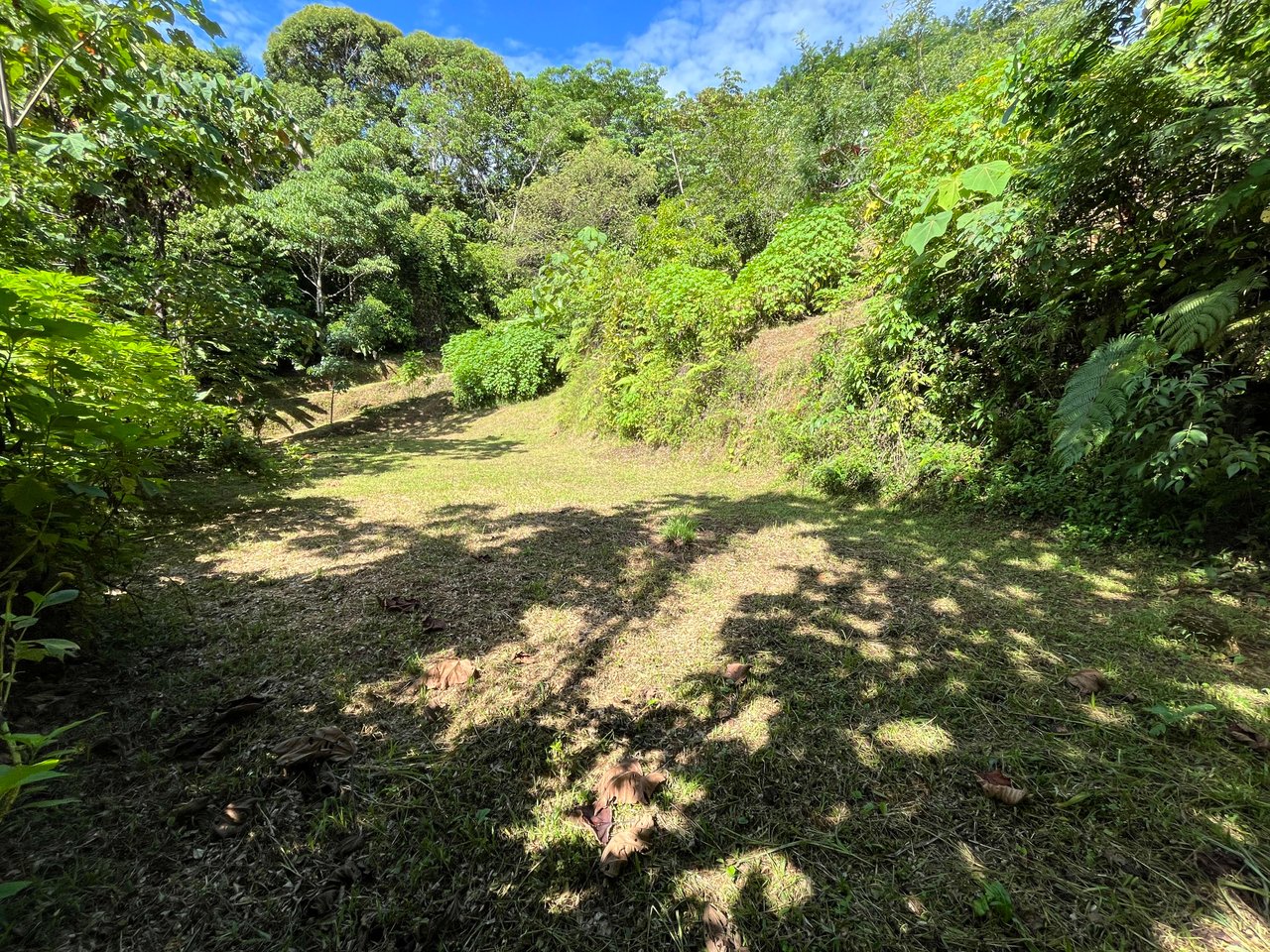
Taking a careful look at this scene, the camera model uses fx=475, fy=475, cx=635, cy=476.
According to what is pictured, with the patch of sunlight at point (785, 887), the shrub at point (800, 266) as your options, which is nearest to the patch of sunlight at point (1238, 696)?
the patch of sunlight at point (785, 887)

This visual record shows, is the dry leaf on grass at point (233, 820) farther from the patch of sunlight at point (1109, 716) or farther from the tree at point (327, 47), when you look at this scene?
the tree at point (327, 47)

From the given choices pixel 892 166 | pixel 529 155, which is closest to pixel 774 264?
pixel 892 166

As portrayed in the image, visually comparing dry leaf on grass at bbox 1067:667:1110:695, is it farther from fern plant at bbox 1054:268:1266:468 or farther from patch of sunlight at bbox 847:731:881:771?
fern plant at bbox 1054:268:1266:468

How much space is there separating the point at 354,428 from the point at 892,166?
12.4 meters

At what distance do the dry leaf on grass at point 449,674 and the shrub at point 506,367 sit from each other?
37.1 ft

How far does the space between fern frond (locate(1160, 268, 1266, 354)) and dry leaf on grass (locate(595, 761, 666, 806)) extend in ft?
11.8

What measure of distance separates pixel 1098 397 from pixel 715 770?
124 inches

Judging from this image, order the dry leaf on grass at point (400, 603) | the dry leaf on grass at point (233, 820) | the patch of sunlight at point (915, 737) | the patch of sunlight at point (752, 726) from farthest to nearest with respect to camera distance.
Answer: the dry leaf on grass at point (400, 603)
the patch of sunlight at point (752, 726)
the patch of sunlight at point (915, 737)
the dry leaf on grass at point (233, 820)

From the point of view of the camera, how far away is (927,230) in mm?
3773

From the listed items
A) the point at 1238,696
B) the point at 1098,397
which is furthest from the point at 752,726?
the point at 1098,397

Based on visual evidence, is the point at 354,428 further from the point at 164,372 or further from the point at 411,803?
the point at 411,803

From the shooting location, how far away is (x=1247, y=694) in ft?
5.65

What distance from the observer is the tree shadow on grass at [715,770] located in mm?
1141

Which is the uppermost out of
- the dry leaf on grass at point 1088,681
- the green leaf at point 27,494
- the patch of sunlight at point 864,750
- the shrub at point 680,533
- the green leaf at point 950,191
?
the green leaf at point 950,191
